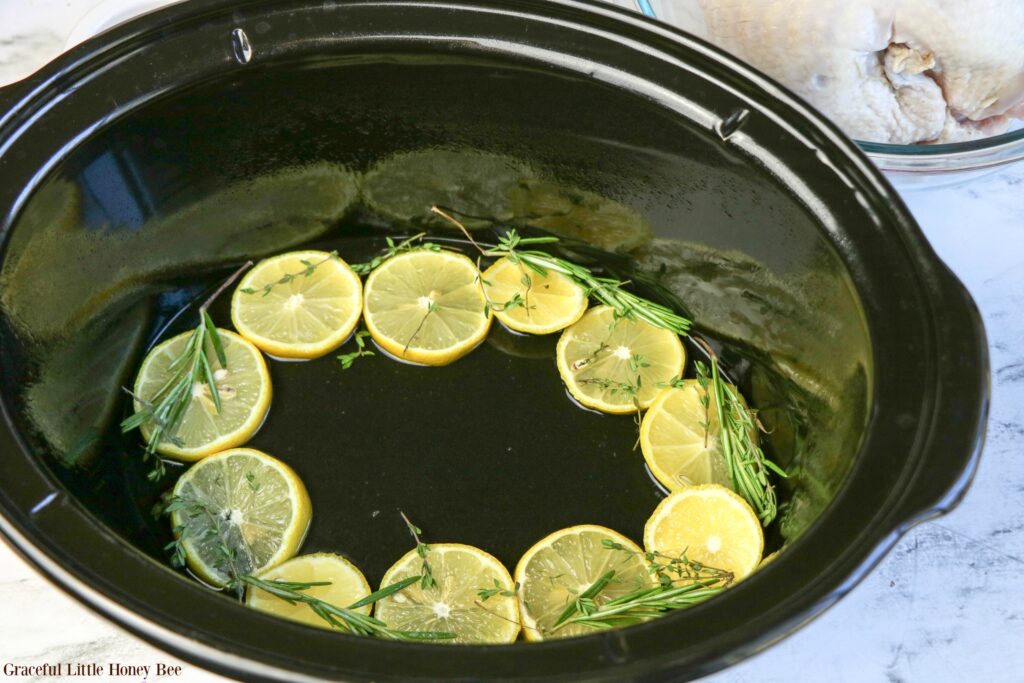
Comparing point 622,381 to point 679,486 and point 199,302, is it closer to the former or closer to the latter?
point 679,486

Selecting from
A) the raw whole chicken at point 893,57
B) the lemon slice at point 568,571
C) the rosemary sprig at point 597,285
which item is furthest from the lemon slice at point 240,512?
the raw whole chicken at point 893,57

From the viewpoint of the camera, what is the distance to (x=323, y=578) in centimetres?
100

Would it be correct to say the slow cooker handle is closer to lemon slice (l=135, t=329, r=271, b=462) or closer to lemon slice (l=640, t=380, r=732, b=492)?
lemon slice (l=640, t=380, r=732, b=492)

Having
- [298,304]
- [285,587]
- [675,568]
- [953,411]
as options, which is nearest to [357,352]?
[298,304]

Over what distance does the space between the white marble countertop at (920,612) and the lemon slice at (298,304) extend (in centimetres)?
34

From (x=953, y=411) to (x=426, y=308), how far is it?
566 mm

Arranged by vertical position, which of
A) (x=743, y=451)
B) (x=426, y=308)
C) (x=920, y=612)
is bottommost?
(x=920, y=612)

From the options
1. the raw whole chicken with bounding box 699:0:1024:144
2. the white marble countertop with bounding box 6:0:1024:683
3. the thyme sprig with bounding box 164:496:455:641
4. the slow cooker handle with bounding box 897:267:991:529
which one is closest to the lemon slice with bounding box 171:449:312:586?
the thyme sprig with bounding box 164:496:455:641

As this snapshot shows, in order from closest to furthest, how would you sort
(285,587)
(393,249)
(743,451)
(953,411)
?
1. (953,411)
2. (285,587)
3. (743,451)
4. (393,249)

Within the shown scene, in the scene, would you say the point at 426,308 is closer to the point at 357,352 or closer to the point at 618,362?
the point at 357,352

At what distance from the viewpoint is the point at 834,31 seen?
1076 millimetres

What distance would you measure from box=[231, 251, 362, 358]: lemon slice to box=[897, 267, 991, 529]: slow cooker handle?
2.02 feet

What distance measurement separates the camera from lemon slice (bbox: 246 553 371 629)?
3.20 feet

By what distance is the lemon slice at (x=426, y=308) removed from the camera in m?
1.15
